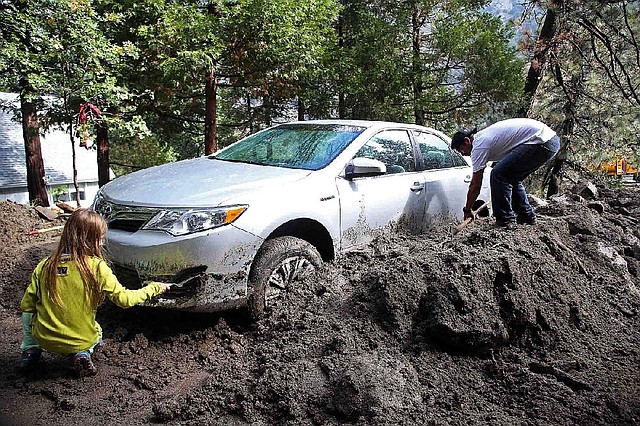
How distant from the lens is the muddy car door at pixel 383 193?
194 inches

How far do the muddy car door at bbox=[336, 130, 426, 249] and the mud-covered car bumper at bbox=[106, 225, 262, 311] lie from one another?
Answer: 1.16 metres

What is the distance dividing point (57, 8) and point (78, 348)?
8.12 metres

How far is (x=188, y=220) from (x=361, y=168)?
1.68 metres

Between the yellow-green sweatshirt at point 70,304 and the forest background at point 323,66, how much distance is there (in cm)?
686

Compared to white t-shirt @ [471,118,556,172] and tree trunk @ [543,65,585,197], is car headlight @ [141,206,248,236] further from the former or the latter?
tree trunk @ [543,65,585,197]

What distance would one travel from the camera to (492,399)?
323 centimetres

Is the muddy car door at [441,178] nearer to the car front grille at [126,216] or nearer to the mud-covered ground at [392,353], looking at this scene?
the mud-covered ground at [392,353]

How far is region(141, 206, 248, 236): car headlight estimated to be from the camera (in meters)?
3.89

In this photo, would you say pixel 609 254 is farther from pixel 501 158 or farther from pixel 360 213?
pixel 360 213

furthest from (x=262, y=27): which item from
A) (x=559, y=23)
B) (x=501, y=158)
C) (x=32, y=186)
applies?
(x=501, y=158)

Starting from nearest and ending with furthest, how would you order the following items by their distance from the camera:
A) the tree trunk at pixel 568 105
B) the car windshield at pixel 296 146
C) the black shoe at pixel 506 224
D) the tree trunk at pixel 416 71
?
the car windshield at pixel 296 146 → the black shoe at pixel 506 224 → the tree trunk at pixel 568 105 → the tree trunk at pixel 416 71

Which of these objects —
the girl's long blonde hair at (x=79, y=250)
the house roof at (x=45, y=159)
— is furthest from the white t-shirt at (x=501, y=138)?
the house roof at (x=45, y=159)

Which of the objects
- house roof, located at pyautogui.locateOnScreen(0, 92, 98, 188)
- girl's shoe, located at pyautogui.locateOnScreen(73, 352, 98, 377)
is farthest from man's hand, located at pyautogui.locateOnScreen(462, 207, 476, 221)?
house roof, located at pyautogui.locateOnScreen(0, 92, 98, 188)

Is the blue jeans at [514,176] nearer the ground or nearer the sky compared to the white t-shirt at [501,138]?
nearer the ground
